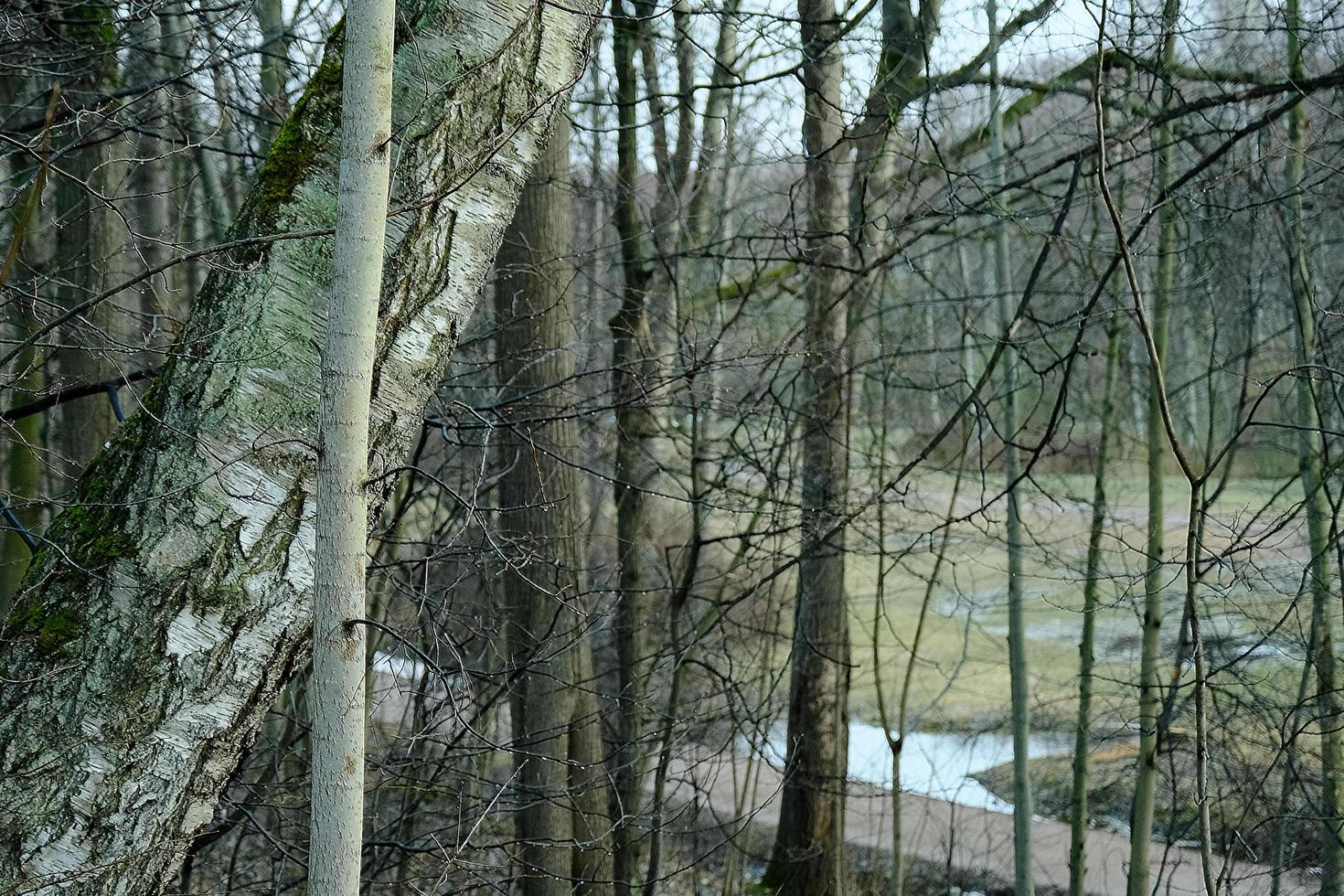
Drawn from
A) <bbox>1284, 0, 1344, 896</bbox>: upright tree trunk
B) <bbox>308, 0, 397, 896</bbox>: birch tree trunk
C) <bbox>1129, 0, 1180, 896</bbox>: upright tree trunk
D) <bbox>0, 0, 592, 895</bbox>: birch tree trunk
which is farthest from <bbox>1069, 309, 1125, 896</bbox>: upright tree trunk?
<bbox>308, 0, 397, 896</bbox>: birch tree trunk

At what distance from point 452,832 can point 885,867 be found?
4.91m

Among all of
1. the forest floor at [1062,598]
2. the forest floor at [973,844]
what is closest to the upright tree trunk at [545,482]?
the forest floor at [1062,598]

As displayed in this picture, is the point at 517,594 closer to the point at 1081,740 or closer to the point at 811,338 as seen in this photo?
the point at 811,338

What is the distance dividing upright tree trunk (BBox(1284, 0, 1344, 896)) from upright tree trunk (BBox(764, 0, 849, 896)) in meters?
2.30

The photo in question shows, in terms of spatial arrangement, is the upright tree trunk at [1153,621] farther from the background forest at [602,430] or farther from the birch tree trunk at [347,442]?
the birch tree trunk at [347,442]

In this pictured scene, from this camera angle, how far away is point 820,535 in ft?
19.9

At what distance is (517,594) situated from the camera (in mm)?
5570

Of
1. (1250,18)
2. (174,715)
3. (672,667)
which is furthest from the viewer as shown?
(672,667)

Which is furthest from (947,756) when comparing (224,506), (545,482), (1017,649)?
(224,506)

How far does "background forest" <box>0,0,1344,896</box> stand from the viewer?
6.87 ft

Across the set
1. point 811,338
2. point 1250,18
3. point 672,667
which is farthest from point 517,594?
point 1250,18

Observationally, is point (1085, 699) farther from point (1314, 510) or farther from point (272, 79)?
point (272, 79)

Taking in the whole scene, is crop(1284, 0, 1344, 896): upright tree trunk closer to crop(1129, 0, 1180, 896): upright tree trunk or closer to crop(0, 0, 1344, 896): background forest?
crop(0, 0, 1344, 896): background forest

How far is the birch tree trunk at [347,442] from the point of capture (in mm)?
1587
